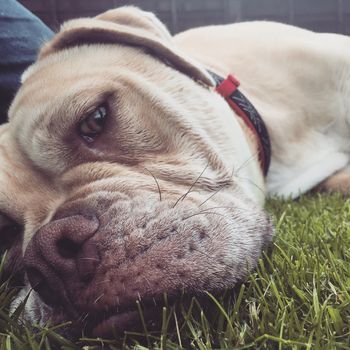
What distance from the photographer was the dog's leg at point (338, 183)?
10.7 feet

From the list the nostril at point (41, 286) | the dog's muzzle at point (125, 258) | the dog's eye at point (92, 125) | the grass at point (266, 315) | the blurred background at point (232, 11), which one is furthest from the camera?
the blurred background at point (232, 11)

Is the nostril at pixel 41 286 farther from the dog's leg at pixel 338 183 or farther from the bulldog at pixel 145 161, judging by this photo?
the dog's leg at pixel 338 183

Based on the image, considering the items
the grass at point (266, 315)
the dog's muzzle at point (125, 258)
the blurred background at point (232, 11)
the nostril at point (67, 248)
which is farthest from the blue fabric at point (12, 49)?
the blurred background at point (232, 11)

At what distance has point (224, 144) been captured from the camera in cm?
246

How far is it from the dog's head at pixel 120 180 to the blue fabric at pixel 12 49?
3.20 ft

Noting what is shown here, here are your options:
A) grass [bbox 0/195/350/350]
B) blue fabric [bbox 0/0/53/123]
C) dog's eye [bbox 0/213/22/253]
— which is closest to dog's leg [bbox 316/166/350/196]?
grass [bbox 0/195/350/350]

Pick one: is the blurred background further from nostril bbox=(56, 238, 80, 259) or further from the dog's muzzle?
nostril bbox=(56, 238, 80, 259)

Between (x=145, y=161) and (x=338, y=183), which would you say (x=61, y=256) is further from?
(x=338, y=183)

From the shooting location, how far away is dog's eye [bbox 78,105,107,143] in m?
2.12

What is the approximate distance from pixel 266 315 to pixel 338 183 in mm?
2025

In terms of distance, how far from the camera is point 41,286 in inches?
62.6

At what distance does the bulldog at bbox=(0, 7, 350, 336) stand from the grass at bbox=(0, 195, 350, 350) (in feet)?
0.19

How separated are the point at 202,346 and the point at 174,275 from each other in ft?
0.78

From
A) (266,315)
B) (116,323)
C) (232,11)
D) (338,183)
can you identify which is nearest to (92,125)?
(116,323)
